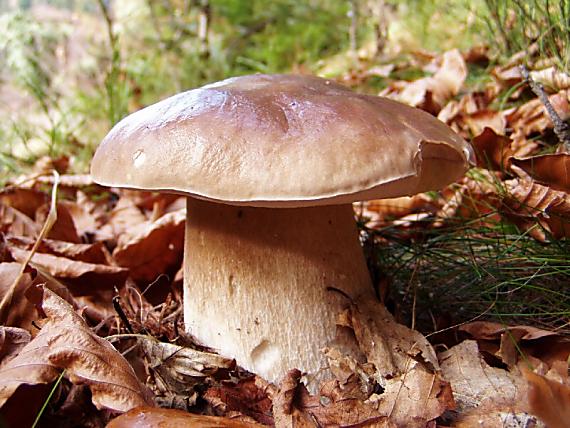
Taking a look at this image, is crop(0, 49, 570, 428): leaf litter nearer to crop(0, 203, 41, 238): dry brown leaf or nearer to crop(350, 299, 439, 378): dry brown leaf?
crop(350, 299, 439, 378): dry brown leaf

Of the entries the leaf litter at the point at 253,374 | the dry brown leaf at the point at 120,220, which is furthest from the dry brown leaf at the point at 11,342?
the dry brown leaf at the point at 120,220

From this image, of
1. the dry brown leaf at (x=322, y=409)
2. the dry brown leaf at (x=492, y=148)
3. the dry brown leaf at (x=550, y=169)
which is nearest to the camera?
the dry brown leaf at (x=322, y=409)

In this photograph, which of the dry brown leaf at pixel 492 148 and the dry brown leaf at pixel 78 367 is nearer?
the dry brown leaf at pixel 78 367

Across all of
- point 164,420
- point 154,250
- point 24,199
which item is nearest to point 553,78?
point 154,250

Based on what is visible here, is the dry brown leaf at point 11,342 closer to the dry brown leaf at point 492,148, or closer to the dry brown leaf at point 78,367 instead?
the dry brown leaf at point 78,367

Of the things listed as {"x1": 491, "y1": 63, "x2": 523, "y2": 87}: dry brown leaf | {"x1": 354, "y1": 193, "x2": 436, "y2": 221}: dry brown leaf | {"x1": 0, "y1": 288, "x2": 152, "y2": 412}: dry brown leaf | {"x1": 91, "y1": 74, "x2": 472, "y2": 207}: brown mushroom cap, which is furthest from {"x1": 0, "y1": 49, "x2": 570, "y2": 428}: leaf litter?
{"x1": 91, "y1": 74, "x2": 472, "y2": 207}: brown mushroom cap

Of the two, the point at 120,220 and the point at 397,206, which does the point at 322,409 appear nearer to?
the point at 397,206
